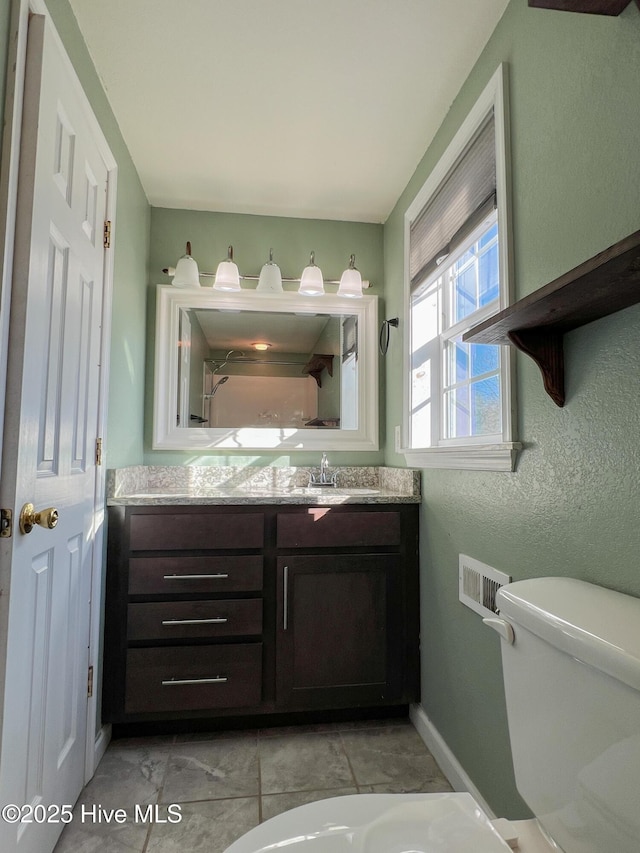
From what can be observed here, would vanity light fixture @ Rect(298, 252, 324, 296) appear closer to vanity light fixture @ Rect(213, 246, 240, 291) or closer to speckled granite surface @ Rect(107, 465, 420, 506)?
vanity light fixture @ Rect(213, 246, 240, 291)

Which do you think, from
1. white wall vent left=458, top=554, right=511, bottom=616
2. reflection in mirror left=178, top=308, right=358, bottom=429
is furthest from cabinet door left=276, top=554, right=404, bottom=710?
reflection in mirror left=178, top=308, right=358, bottom=429

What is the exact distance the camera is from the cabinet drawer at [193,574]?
1.73 metres

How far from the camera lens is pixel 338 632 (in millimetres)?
1811

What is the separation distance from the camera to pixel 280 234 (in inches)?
95.4

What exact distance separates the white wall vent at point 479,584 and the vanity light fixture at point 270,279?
1515 mm

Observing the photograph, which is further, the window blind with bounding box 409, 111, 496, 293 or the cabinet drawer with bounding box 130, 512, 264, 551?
the cabinet drawer with bounding box 130, 512, 264, 551

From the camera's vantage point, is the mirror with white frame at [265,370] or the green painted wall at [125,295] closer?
→ the green painted wall at [125,295]

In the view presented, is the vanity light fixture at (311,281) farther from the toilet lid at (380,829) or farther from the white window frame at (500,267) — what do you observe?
the toilet lid at (380,829)

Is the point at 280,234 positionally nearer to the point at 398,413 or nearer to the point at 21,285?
the point at 398,413

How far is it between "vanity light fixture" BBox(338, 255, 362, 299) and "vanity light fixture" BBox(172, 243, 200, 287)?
706 mm

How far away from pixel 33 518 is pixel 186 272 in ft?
4.93

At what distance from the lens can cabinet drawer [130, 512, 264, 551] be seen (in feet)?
5.72

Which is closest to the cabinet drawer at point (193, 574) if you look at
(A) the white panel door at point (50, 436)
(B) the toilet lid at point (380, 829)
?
(A) the white panel door at point (50, 436)

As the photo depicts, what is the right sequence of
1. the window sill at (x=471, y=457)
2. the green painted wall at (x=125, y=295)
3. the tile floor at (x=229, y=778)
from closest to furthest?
the window sill at (x=471, y=457) → the tile floor at (x=229, y=778) → the green painted wall at (x=125, y=295)
